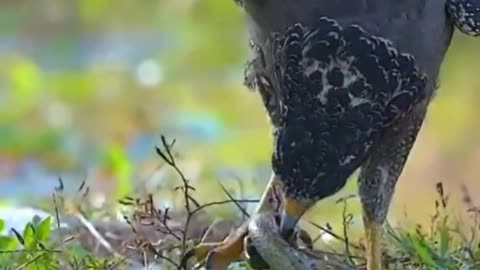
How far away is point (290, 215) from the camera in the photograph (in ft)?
8.16

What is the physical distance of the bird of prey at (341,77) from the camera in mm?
2414

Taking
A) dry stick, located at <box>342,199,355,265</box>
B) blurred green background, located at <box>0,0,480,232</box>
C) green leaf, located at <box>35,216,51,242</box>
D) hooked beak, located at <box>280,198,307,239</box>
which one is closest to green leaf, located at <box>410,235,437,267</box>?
dry stick, located at <box>342,199,355,265</box>

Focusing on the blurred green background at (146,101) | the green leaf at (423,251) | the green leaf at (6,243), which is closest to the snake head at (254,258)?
the green leaf at (423,251)

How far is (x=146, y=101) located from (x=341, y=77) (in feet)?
13.0

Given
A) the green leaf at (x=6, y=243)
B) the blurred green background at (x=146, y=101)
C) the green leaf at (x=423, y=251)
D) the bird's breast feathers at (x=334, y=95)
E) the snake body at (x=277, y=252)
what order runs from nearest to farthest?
the bird's breast feathers at (x=334, y=95) → the snake body at (x=277, y=252) → the green leaf at (x=423, y=251) → the green leaf at (x=6, y=243) → the blurred green background at (x=146, y=101)

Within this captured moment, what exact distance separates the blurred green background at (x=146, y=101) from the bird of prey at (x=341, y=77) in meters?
1.99

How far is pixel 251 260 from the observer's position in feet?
8.70

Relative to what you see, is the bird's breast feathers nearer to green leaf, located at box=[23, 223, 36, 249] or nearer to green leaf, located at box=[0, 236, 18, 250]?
green leaf, located at box=[23, 223, 36, 249]

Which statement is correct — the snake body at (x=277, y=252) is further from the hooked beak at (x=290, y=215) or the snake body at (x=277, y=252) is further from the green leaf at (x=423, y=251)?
the green leaf at (x=423, y=251)

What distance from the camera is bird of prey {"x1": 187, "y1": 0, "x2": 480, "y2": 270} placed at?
2414 millimetres

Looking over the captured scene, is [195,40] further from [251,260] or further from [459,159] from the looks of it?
[251,260]

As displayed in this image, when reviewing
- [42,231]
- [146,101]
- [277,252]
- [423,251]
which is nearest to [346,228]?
[423,251]

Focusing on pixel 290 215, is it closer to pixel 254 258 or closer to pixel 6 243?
pixel 254 258

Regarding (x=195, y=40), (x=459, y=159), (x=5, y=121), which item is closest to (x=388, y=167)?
(x=459, y=159)
